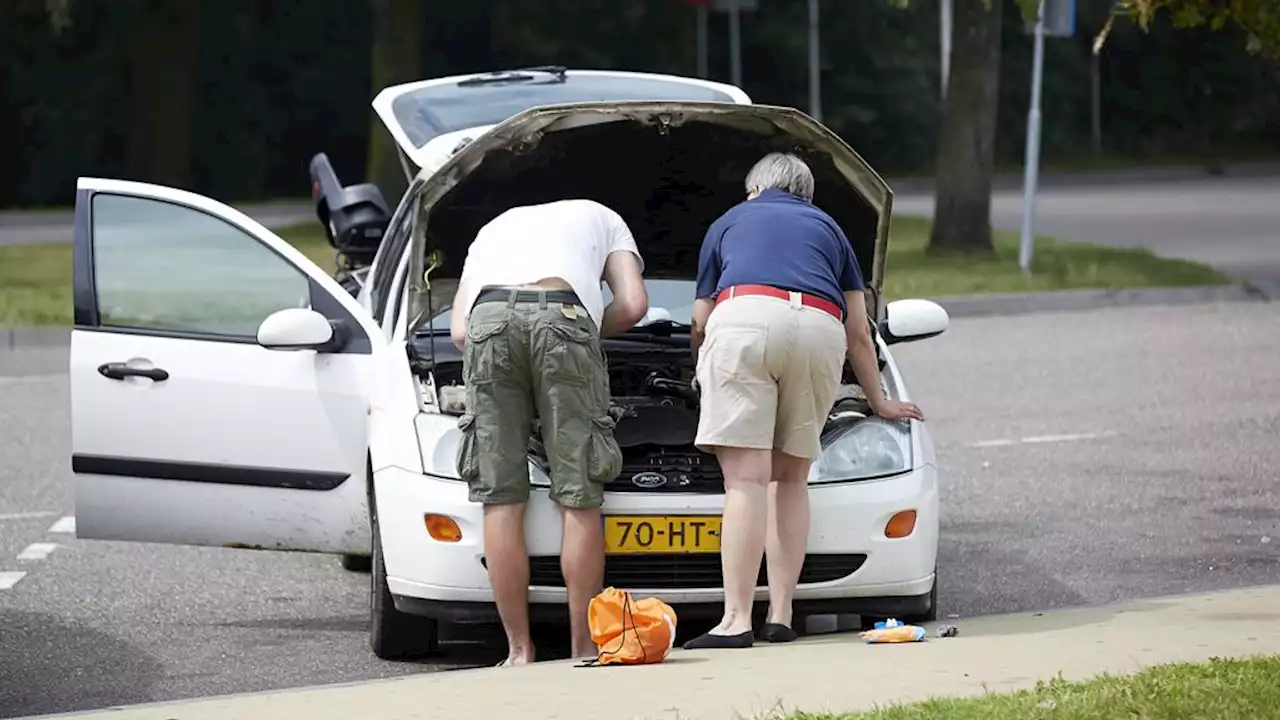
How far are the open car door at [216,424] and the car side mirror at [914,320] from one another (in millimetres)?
1802

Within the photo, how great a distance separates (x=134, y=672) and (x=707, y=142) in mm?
2536

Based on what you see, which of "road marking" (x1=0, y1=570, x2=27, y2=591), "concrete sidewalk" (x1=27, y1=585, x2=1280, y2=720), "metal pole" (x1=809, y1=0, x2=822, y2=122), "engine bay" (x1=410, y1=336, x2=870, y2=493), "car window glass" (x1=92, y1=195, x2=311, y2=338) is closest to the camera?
"concrete sidewalk" (x1=27, y1=585, x2=1280, y2=720)

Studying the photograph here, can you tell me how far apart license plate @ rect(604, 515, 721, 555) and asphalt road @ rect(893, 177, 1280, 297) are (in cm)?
1324

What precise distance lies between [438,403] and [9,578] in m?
2.38

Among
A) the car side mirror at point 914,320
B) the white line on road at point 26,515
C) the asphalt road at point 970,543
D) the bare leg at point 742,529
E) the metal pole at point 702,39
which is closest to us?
the bare leg at point 742,529

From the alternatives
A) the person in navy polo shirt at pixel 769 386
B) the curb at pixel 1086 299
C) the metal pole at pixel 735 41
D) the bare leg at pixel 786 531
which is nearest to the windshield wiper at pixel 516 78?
the person in navy polo shirt at pixel 769 386

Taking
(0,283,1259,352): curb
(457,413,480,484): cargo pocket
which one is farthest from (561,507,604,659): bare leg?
(0,283,1259,352): curb

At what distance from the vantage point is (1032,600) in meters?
8.12

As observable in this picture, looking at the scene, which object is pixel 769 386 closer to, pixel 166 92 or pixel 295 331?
pixel 295 331

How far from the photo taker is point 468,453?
6758mm

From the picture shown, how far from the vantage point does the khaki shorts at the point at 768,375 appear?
677cm

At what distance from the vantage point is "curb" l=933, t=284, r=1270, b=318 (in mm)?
18172

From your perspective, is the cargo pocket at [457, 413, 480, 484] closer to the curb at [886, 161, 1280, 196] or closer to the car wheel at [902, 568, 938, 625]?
the car wheel at [902, 568, 938, 625]

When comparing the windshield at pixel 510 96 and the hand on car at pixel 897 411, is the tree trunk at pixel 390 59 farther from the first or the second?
the hand on car at pixel 897 411
